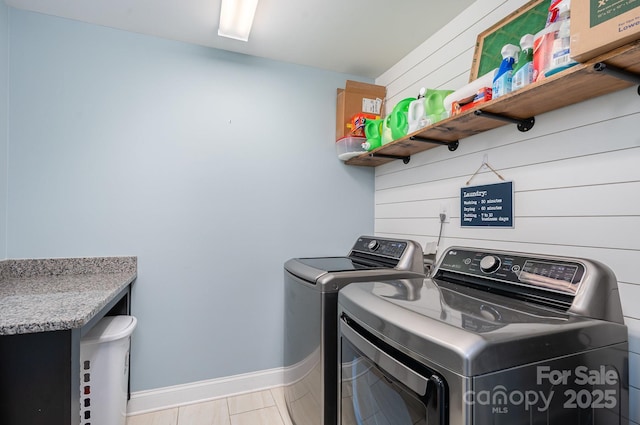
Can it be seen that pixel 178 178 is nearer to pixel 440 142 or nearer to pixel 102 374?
pixel 102 374

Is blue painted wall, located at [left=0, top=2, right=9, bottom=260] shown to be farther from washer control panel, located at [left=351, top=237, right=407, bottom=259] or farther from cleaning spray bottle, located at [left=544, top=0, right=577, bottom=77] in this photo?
cleaning spray bottle, located at [left=544, top=0, right=577, bottom=77]

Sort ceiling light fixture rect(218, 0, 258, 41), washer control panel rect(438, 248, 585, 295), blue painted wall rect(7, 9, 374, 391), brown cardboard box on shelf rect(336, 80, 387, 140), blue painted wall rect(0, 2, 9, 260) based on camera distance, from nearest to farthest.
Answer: washer control panel rect(438, 248, 585, 295), ceiling light fixture rect(218, 0, 258, 41), blue painted wall rect(0, 2, 9, 260), blue painted wall rect(7, 9, 374, 391), brown cardboard box on shelf rect(336, 80, 387, 140)

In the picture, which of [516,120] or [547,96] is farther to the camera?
[516,120]

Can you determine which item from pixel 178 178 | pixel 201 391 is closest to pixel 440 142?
pixel 178 178

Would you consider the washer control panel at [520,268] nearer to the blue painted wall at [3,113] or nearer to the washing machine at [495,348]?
the washing machine at [495,348]

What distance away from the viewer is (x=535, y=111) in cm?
126

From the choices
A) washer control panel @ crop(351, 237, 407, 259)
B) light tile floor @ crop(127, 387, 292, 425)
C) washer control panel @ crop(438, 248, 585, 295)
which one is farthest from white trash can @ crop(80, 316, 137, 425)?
washer control panel @ crop(438, 248, 585, 295)

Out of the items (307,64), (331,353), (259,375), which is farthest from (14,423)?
(307,64)

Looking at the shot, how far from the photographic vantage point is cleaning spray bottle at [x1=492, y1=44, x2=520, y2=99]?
118cm

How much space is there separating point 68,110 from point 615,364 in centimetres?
274

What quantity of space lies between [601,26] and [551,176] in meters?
0.57

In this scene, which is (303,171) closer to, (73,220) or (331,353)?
(331,353)

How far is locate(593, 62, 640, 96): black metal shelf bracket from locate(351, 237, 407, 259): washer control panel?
112 centimetres

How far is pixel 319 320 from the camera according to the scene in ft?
4.80
